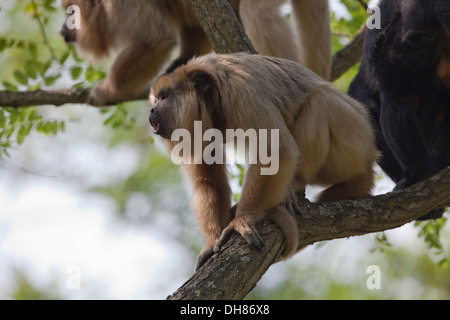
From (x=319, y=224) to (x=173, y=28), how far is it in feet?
11.7

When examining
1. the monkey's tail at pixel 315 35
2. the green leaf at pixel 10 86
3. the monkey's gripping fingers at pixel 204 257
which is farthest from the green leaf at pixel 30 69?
the monkey's gripping fingers at pixel 204 257

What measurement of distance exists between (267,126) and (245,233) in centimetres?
70

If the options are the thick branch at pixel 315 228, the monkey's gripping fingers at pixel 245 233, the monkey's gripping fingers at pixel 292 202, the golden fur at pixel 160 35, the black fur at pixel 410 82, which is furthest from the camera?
the golden fur at pixel 160 35

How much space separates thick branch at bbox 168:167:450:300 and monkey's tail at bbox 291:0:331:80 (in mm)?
1892

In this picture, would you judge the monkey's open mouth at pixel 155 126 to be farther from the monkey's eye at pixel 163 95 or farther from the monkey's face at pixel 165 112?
the monkey's eye at pixel 163 95

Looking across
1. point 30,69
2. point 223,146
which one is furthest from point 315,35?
point 30,69

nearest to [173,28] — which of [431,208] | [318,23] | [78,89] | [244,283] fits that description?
[78,89]

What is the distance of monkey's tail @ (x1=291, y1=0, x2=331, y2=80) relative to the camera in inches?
239

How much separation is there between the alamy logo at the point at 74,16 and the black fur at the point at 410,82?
357 centimetres

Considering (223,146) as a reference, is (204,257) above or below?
below

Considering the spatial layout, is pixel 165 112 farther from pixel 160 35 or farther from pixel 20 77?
pixel 160 35

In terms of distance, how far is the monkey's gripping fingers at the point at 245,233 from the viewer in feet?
12.3

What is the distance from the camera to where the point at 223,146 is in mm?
4539

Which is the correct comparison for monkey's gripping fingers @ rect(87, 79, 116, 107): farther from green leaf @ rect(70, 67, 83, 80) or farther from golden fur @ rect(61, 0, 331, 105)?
green leaf @ rect(70, 67, 83, 80)
